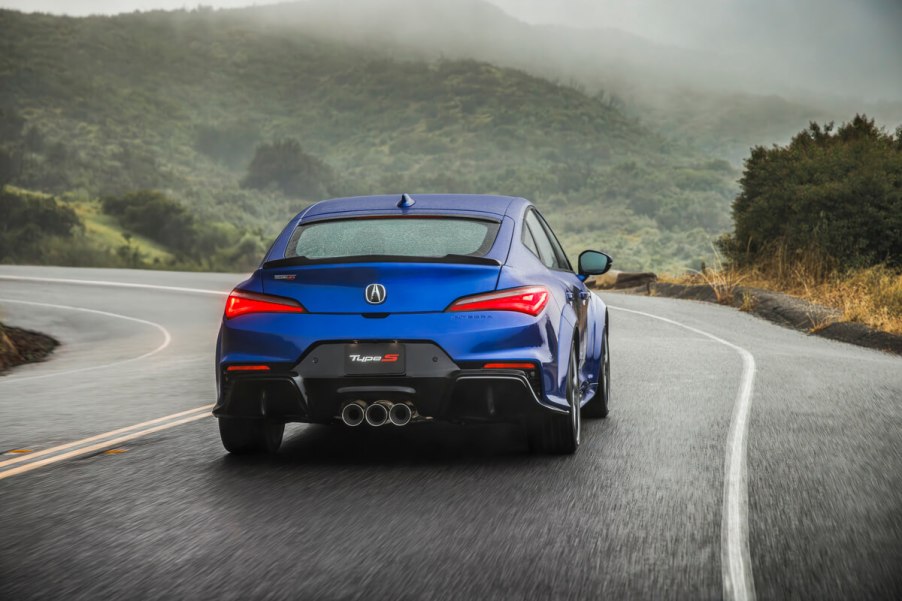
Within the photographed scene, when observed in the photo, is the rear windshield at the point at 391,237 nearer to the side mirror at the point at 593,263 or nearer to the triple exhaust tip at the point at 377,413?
the triple exhaust tip at the point at 377,413

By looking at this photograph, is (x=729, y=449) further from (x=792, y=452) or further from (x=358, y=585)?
(x=358, y=585)

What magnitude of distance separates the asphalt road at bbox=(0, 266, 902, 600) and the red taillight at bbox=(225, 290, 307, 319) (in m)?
0.96

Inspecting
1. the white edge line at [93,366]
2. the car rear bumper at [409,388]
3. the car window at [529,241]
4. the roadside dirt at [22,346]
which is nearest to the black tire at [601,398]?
the car window at [529,241]

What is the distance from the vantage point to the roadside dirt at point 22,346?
16.8 metres

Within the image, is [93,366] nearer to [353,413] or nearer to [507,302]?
[353,413]

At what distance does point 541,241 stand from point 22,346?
494 inches

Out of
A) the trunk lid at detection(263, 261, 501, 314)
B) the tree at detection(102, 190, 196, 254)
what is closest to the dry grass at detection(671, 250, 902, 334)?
the trunk lid at detection(263, 261, 501, 314)

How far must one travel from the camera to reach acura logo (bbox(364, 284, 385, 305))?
6652 millimetres

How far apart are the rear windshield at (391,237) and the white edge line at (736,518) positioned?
2.03 metres

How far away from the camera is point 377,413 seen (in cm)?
671

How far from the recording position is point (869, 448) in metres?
7.94

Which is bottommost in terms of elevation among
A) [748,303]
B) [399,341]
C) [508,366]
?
[748,303]

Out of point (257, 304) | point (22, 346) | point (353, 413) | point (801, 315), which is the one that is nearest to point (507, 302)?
point (353, 413)

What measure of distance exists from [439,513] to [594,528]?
31.5 inches
